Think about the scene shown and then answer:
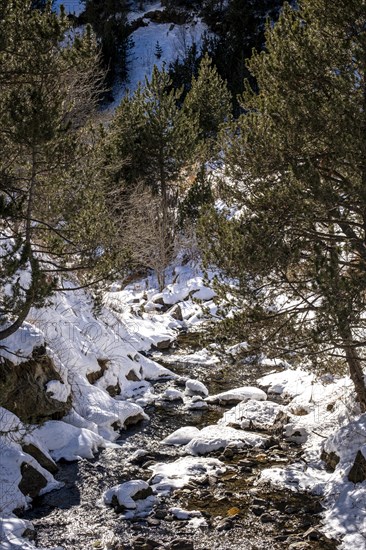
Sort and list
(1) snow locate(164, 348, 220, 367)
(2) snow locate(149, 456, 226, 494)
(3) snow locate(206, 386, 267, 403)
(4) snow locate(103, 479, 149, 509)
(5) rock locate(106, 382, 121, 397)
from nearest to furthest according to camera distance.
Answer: (4) snow locate(103, 479, 149, 509) < (2) snow locate(149, 456, 226, 494) < (3) snow locate(206, 386, 267, 403) < (5) rock locate(106, 382, 121, 397) < (1) snow locate(164, 348, 220, 367)

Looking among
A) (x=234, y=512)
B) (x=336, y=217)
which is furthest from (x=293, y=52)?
(x=234, y=512)

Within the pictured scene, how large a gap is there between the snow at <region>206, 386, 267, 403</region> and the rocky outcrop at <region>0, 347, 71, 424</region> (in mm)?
3520

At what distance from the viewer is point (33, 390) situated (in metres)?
9.56

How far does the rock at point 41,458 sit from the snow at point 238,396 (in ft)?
14.7

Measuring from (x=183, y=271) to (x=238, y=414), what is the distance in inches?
535

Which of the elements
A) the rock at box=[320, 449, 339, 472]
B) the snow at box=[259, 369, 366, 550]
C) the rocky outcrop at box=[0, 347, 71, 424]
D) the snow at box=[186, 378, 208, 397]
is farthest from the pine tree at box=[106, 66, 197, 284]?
the rock at box=[320, 449, 339, 472]

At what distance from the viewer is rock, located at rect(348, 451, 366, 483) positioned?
7465 millimetres

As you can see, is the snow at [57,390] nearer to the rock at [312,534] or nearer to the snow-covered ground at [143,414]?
the snow-covered ground at [143,414]

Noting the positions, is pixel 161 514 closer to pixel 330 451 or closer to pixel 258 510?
pixel 258 510

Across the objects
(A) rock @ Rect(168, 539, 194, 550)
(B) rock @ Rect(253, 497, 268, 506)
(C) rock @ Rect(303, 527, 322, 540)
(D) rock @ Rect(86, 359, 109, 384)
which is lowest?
(C) rock @ Rect(303, 527, 322, 540)

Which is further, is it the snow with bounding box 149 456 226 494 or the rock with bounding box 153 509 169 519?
the snow with bounding box 149 456 226 494

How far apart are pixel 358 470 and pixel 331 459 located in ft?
3.06

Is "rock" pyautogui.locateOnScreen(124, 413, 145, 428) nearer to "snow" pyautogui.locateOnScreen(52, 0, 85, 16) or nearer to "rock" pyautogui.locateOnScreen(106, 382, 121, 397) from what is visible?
"rock" pyautogui.locateOnScreen(106, 382, 121, 397)

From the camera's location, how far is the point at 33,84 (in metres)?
6.57
